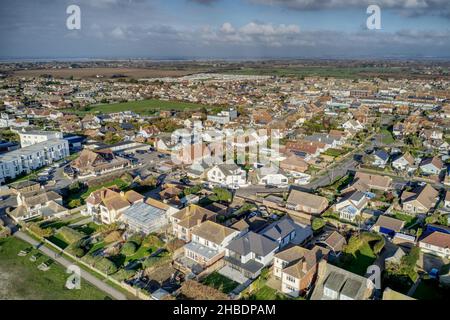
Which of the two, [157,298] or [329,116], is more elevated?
[329,116]

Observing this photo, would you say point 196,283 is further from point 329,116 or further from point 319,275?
point 329,116

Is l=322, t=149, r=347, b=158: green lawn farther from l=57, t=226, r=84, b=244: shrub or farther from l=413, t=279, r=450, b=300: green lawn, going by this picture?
l=57, t=226, r=84, b=244: shrub

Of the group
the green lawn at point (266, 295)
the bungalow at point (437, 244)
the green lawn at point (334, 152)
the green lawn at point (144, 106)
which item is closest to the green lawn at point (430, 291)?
the bungalow at point (437, 244)

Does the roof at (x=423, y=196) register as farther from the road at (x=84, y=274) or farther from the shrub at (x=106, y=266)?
the road at (x=84, y=274)

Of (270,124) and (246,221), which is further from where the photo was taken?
(270,124)

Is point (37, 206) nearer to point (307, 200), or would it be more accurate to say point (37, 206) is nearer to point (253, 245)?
point (253, 245)

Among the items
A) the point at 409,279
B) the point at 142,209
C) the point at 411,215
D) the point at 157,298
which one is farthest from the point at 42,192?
the point at 411,215

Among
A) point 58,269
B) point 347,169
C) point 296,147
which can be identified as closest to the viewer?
point 58,269
